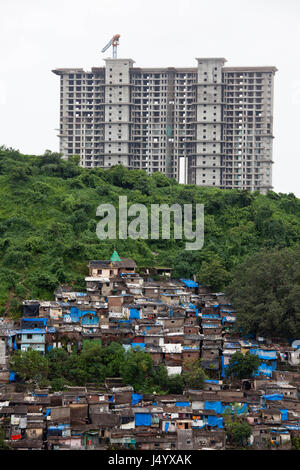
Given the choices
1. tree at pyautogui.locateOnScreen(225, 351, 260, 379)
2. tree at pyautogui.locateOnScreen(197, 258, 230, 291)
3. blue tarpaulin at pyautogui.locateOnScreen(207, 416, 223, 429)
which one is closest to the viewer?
blue tarpaulin at pyautogui.locateOnScreen(207, 416, 223, 429)

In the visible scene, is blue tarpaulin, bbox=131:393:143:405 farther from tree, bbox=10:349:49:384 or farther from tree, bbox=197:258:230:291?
tree, bbox=197:258:230:291

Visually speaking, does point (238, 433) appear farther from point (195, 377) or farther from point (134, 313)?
point (134, 313)

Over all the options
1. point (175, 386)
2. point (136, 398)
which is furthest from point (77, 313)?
point (136, 398)

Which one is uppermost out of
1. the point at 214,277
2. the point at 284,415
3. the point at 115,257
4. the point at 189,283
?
the point at 115,257

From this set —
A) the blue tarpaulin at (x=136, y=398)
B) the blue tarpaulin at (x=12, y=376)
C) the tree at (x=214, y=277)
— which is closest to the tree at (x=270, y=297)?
the tree at (x=214, y=277)

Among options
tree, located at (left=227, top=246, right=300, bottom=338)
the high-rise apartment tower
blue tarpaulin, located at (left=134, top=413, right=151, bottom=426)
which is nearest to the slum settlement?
blue tarpaulin, located at (left=134, top=413, right=151, bottom=426)
